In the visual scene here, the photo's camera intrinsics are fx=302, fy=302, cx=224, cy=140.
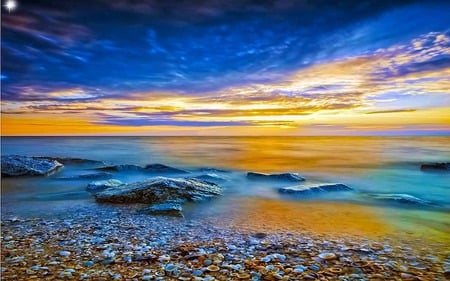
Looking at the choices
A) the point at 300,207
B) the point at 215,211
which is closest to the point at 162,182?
the point at 215,211

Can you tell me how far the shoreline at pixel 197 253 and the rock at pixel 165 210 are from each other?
0.55 m

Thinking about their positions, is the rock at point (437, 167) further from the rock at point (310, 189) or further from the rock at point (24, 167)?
the rock at point (24, 167)

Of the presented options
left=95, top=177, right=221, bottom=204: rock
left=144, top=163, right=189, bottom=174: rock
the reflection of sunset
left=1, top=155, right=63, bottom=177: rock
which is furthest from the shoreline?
left=144, top=163, right=189, bottom=174: rock

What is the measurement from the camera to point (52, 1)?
21.3 feet

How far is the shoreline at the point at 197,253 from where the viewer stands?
3828mm

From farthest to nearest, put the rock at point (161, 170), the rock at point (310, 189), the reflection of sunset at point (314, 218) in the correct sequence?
the rock at point (161, 170) < the rock at point (310, 189) < the reflection of sunset at point (314, 218)

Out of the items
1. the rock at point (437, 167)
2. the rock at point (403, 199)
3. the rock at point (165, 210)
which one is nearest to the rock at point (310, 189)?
the rock at point (403, 199)

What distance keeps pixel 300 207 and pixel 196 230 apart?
132 inches

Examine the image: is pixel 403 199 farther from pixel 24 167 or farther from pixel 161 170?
pixel 24 167

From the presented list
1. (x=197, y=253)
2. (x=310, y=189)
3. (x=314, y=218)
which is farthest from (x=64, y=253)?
(x=310, y=189)

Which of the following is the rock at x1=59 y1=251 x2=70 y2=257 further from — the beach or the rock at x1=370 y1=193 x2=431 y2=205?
the rock at x1=370 y1=193 x2=431 y2=205

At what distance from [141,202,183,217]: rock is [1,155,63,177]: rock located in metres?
8.27

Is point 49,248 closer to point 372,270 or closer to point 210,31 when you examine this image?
point 372,270

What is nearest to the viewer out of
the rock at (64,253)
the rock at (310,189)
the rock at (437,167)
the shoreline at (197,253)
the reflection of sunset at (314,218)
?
the shoreline at (197,253)
